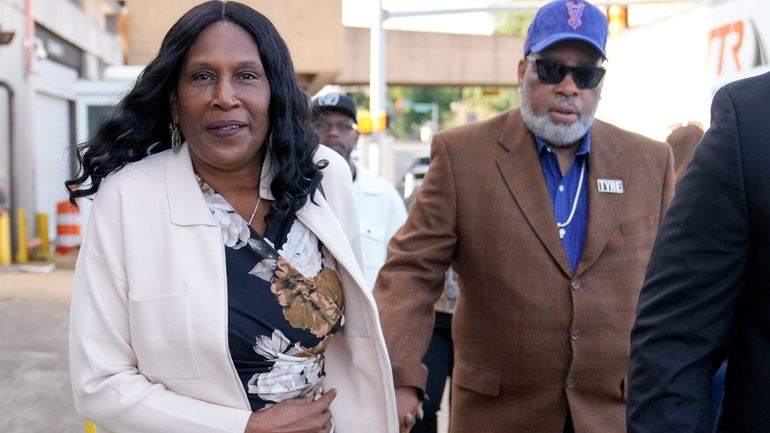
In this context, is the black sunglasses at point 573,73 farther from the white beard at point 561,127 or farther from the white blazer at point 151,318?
the white blazer at point 151,318

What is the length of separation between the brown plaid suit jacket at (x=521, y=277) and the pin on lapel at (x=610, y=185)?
3cm

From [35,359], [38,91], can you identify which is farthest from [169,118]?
[38,91]

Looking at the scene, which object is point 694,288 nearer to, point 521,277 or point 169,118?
point 521,277

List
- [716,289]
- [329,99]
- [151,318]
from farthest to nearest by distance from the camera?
[329,99] < [151,318] < [716,289]

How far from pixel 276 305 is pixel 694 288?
3.32 feet

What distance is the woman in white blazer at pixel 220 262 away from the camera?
233cm

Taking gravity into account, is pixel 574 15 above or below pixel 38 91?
below

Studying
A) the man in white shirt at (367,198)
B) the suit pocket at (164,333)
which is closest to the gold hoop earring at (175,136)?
the suit pocket at (164,333)

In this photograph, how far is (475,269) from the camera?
11.2 ft

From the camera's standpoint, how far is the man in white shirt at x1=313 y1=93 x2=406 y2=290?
5434 mm

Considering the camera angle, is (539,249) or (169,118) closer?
(169,118)

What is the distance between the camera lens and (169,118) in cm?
265

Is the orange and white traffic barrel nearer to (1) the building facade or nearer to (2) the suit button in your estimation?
(1) the building facade

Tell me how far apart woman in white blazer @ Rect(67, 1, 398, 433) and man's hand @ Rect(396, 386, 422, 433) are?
40cm
